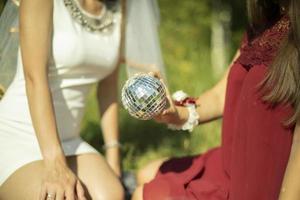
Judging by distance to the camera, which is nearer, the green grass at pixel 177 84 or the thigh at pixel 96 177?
the thigh at pixel 96 177

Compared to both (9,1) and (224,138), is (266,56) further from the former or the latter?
(9,1)

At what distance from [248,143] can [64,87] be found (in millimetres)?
685

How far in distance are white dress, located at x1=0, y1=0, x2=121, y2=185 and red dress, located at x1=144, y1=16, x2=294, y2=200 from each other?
393 millimetres

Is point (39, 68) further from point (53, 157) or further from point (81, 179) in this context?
point (81, 179)

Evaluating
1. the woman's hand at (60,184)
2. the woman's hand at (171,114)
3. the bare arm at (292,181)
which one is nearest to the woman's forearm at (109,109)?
the woman's hand at (171,114)

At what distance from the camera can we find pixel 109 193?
7.32 feet

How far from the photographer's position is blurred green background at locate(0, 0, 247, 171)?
349cm

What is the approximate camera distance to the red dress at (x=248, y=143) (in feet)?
6.07

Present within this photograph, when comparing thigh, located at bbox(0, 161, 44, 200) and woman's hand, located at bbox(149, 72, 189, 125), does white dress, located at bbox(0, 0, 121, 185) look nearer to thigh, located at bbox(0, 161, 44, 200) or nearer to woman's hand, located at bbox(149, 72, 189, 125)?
thigh, located at bbox(0, 161, 44, 200)

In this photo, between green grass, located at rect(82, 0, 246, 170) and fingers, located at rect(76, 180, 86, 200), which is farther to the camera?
green grass, located at rect(82, 0, 246, 170)

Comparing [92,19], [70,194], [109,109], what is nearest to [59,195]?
[70,194]

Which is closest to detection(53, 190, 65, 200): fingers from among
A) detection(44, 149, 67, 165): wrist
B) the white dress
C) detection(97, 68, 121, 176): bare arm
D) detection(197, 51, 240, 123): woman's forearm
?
detection(44, 149, 67, 165): wrist

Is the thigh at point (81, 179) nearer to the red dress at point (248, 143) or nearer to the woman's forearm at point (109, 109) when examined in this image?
the red dress at point (248, 143)

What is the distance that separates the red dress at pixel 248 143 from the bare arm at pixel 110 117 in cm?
50
